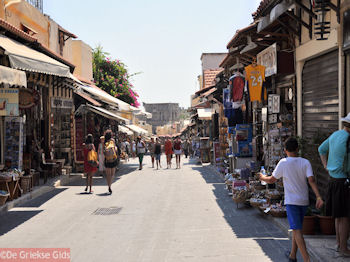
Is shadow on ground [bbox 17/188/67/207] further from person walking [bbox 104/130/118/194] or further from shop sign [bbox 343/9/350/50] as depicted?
shop sign [bbox 343/9/350/50]

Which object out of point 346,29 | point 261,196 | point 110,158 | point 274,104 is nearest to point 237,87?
point 274,104

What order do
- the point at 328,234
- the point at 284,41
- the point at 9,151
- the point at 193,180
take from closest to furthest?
1. the point at 328,234
2. the point at 284,41
3. the point at 9,151
4. the point at 193,180

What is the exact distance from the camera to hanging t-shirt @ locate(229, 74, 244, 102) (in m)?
14.6

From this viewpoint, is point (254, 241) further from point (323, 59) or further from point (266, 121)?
point (266, 121)

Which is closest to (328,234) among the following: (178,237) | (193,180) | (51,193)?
(178,237)

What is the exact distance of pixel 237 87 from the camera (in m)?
14.7

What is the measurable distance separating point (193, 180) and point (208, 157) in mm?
10506

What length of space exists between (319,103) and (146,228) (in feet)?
14.5

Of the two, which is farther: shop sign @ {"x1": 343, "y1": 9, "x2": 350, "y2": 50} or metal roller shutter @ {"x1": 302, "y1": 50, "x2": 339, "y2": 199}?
metal roller shutter @ {"x1": 302, "y1": 50, "x2": 339, "y2": 199}

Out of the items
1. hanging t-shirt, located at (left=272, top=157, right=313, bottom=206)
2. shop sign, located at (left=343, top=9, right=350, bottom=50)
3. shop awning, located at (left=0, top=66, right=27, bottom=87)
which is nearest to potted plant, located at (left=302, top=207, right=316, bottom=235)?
hanging t-shirt, located at (left=272, top=157, right=313, bottom=206)

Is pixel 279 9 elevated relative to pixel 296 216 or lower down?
elevated

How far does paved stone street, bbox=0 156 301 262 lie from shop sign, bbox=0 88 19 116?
239cm

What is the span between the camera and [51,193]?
45.2ft

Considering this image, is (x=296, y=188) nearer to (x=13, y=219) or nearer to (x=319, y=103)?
(x=319, y=103)
